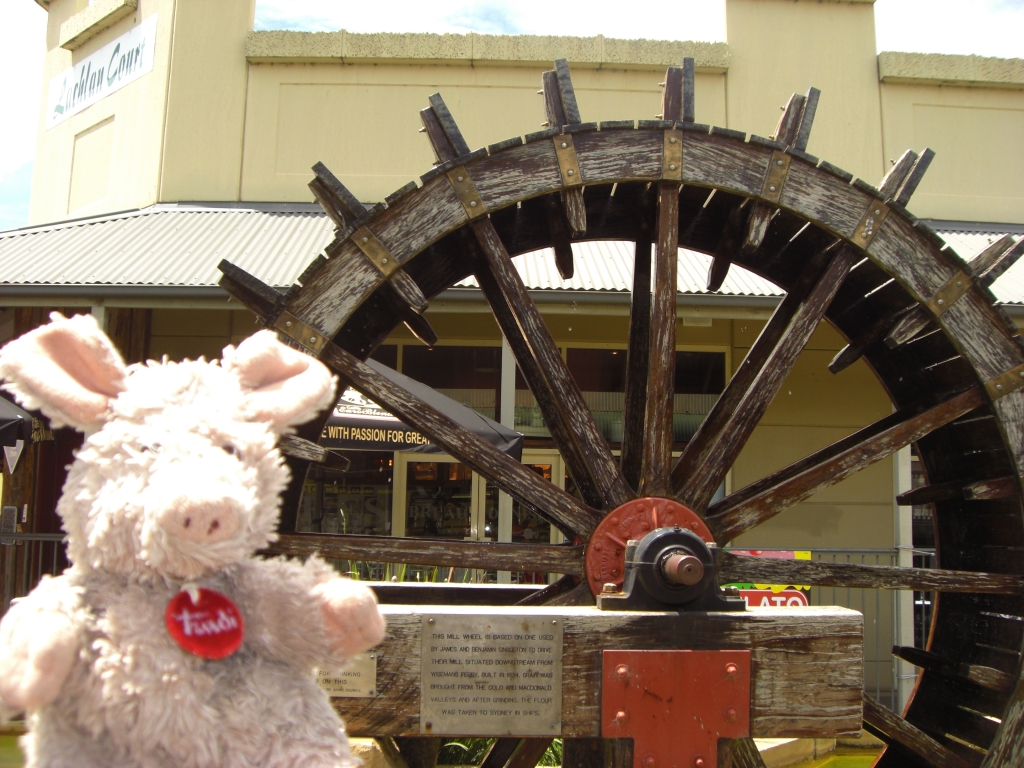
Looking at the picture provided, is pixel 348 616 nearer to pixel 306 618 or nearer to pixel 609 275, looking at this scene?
pixel 306 618

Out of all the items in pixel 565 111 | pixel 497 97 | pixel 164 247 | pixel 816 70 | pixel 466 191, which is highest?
pixel 816 70

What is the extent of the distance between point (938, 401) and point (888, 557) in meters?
4.37

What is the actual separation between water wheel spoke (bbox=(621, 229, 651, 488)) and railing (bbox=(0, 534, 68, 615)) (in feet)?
13.0

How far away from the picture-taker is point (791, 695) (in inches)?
117

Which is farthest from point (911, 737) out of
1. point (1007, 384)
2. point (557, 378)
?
point (557, 378)

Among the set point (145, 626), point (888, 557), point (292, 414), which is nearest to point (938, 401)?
point (292, 414)

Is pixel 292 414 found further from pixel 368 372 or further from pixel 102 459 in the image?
pixel 368 372

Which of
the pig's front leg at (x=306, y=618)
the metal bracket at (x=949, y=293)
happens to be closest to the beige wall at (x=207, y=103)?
the metal bracket at (x=949, y=293)

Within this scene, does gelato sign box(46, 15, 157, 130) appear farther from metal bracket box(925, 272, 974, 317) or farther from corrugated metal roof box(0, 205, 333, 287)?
metal bracket box(925, 272, 974, 317)

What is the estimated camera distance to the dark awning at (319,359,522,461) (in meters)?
6.25

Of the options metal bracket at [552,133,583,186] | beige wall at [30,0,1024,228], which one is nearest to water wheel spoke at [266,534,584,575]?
metal bracket at [552,133,583,186]

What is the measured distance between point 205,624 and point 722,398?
304cm

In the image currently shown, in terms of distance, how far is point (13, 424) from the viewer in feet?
19.0

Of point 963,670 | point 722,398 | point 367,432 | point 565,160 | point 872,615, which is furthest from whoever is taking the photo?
point 872,615
